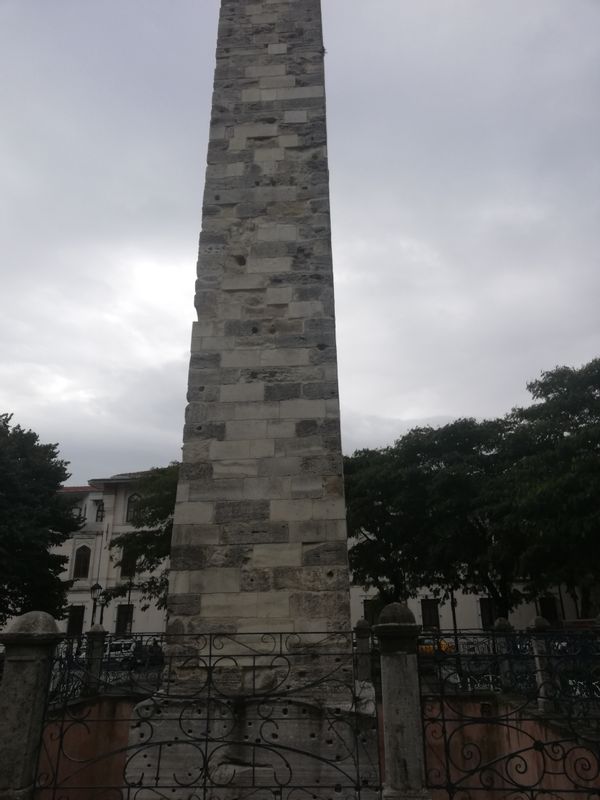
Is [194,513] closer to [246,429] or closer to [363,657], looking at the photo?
[246,429]

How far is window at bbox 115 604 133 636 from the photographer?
31208 mm

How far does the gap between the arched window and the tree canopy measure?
16.7 meters

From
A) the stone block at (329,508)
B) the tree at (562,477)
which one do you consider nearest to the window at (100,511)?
the tree at (562,477)

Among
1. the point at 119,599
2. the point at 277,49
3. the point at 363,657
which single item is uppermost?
the point at 277,49

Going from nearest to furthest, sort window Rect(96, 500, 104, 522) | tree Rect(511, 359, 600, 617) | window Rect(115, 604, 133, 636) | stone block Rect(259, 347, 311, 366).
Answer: stone block Rect(259, 347, 311, 366), tree Rect(511, 359, 600, 617), window Rect(115, 604, 133, 636), window Rect(96, 500, 104, 522)

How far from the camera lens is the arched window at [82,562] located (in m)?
33.2

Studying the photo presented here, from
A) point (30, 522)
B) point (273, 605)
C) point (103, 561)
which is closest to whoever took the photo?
point (273, 605)

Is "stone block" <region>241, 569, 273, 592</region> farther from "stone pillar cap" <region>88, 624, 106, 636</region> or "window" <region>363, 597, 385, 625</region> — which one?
"window" <region>363, 597, 385, 625</region>

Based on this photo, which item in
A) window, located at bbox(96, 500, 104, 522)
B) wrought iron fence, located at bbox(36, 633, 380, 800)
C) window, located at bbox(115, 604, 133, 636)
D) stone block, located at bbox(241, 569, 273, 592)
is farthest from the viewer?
window, located at bbox(96, 500, 104, 522)

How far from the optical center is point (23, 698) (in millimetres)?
4023

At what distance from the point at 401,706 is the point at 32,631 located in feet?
8.59

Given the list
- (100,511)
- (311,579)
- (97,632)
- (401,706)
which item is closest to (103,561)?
(100,511)

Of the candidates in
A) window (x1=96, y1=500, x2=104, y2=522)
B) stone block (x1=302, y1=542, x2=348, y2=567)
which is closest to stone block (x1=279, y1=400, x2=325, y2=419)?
stone block (x1=302, y1=542, x2=348, y2=567)

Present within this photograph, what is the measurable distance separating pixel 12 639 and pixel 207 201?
5.58 m
